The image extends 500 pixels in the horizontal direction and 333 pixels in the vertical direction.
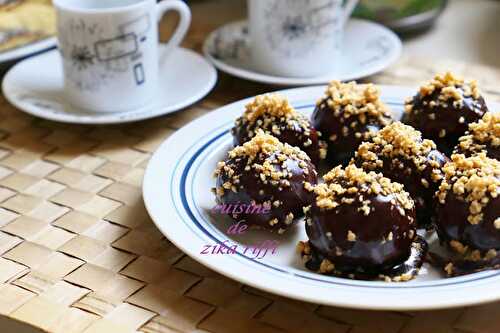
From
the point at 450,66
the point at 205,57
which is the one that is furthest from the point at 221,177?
the point at 450,66

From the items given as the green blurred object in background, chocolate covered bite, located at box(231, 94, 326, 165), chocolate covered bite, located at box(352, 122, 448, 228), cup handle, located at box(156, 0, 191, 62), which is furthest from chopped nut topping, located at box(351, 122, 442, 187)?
the green blurred object in background

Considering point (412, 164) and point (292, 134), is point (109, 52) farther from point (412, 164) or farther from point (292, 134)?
point (412, 164)

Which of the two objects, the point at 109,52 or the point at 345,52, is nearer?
the point at 109,52

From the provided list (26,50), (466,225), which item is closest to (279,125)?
(466,225)

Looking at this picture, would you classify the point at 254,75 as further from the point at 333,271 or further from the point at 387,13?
the point at 333,271

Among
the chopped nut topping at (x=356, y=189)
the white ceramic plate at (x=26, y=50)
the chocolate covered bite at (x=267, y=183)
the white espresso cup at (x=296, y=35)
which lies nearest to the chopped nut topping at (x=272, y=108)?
the chocolate covered bite at (x=267, y=183)

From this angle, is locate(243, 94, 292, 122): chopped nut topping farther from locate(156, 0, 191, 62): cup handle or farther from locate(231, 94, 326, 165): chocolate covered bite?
locate(156, 0, 191, 62): cup handle
